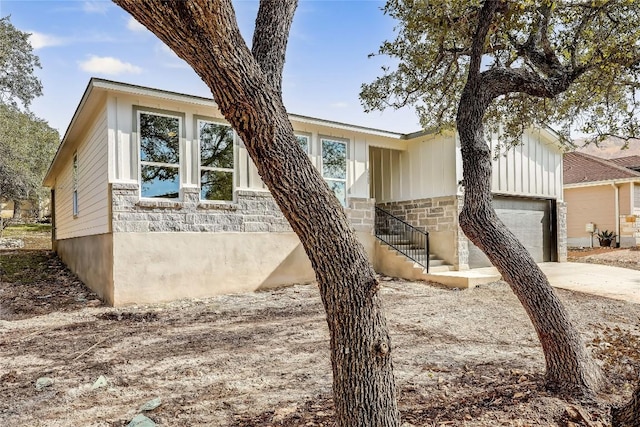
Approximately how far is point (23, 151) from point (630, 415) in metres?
25.1

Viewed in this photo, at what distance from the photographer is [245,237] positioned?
9078mm

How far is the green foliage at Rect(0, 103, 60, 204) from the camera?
46.1ft

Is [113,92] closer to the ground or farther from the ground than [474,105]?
farther from the ground

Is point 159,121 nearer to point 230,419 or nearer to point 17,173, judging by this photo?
point 230,419

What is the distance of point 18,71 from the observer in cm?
1611

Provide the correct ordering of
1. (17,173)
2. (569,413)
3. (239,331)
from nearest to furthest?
(569,413), (239,331), (17,173)

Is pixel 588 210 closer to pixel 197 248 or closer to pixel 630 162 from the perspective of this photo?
pixel 630 162

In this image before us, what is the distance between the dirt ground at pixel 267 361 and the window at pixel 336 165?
3464 mm

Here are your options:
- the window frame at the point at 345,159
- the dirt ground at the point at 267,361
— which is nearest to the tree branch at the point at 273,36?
the dirt ground at the point at 267,361

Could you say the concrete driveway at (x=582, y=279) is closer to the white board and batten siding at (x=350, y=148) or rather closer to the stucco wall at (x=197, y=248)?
the white board and batten siding at (x=350, y=148)

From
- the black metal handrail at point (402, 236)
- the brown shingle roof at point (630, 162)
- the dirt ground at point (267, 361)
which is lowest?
the dirt ground at point (267, 361)

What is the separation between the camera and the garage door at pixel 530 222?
11.7 m

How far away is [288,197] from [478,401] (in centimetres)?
222

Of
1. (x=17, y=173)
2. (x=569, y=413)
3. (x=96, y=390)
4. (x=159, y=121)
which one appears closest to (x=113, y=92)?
(x=159, y=121)
